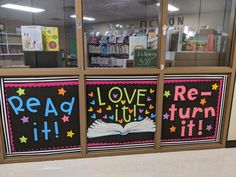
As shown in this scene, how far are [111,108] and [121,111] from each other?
0.13 m

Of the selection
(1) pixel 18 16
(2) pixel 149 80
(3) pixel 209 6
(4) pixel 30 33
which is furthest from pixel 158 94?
(3) pixel 209 6

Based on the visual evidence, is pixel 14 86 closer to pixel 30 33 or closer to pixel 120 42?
pixel 30 33

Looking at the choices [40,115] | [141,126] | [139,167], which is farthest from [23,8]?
[139,167]

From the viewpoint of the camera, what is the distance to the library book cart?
201cm

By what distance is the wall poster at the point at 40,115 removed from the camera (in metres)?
1.99

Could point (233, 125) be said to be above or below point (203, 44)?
below

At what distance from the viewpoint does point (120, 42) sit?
281cm

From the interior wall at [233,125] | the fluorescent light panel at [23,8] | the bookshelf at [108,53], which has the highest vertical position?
the fluorescent light panel at [23,8]

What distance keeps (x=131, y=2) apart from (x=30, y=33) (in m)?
2.94

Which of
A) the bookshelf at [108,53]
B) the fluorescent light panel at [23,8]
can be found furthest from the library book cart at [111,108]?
the fluorescent light panel at [23,8]

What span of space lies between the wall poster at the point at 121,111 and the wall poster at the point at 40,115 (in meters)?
0.20

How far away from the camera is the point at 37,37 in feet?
6.64

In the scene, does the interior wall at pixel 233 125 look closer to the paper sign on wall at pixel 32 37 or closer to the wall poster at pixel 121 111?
the wall poster at pixel 121 111

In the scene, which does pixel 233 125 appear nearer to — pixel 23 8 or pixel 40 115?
pixel 40 115
